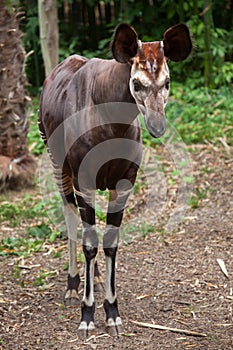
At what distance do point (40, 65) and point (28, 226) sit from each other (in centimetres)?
582

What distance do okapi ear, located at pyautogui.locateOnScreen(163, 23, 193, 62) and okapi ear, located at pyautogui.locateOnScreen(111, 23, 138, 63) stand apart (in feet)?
0.52

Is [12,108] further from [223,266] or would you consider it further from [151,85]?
[151,85]

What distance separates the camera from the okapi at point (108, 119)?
304 cm

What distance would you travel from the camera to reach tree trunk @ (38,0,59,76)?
23.0 feet

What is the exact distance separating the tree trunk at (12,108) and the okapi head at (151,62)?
3468 mm

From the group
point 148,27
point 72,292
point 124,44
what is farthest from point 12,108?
point 148,27

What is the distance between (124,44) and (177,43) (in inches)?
10.4

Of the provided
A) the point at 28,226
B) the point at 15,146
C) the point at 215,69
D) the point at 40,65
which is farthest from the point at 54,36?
the point at 40,65

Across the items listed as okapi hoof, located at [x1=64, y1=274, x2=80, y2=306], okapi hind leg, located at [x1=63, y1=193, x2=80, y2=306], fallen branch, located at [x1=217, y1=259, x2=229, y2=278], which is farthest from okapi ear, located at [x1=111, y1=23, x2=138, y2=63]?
fallen branch, located at [x1=217, y1=259, x2=229, y2=278]

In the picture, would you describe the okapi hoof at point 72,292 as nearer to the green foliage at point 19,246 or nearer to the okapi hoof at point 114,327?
the okapi hoof at point 114,327

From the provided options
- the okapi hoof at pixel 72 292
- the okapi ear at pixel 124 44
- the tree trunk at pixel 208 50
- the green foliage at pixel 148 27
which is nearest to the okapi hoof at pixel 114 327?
the okapi hoof at pixel 72 292

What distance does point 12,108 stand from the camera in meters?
6.45

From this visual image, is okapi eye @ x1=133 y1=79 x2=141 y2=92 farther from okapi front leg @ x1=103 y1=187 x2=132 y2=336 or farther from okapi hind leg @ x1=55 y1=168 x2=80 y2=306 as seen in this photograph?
okapi hind leg @ x1=55 y1=168 x2=80 y2=306

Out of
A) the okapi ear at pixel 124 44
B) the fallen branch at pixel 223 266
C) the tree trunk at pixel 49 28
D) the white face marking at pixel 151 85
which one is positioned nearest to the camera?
the white face marking at pixel 151 85
